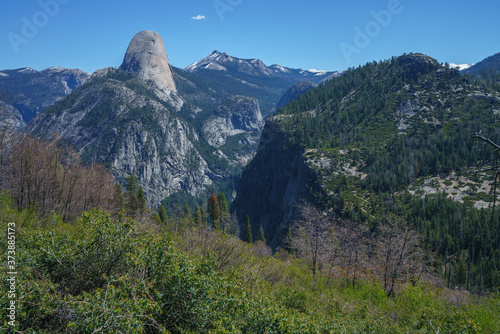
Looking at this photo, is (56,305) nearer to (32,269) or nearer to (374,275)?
(32,269)

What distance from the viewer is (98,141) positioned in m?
194

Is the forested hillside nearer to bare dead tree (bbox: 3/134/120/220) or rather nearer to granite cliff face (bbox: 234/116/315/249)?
granite cliff face (bbox: 234/116/315/249)

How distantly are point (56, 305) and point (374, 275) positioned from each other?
25.1 metres

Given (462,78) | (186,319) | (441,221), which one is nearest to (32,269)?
(186,319)

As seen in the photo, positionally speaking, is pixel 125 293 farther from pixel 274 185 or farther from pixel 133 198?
pixel 274 185

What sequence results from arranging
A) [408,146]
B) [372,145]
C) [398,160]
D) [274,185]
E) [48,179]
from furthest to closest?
[274,185] → [372,145] → [408,146] → [398,160] → [48,179]

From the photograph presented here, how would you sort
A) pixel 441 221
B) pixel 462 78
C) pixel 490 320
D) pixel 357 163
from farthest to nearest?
pixel 462 78
pixel 357 163
pixel 441 221
pixel 490 320

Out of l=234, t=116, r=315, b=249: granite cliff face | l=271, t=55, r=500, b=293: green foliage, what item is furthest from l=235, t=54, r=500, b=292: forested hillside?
l=234, t=116, r=315, b=249: granite cliff face

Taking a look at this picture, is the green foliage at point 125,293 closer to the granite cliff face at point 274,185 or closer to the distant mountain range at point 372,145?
the distant mountain range at point 372,145

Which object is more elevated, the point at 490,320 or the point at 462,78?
the point at 462,78

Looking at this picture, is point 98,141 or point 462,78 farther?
point 98,141

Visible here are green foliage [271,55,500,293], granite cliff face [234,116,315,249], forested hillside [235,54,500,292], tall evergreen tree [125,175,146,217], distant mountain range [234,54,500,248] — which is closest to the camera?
tall evergreen tree [125,175,146,217]

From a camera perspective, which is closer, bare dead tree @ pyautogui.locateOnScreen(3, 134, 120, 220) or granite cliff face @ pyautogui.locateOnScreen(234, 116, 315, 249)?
bare dead tree @ pyautogui.locateOnScreen(3, 134, 120, 220)

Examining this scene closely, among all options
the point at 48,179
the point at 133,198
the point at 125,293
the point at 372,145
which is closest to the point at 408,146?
the point at 372,145
